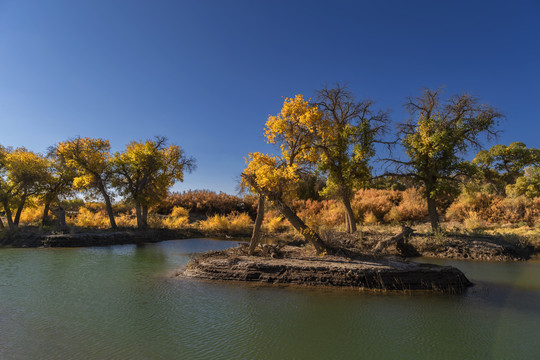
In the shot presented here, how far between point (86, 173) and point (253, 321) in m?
18.8

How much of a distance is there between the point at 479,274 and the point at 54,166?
24.3 metres

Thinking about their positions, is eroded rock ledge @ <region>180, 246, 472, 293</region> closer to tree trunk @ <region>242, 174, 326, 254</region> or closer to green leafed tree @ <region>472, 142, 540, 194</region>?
tree trunk @ <region>242, 174, 326, 254</region>

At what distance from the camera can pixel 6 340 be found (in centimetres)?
466

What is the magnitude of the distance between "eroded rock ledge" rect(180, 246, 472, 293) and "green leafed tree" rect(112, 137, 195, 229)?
44.6ft

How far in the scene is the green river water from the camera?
14.3 ft

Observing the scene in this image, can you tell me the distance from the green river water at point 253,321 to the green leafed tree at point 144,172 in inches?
489

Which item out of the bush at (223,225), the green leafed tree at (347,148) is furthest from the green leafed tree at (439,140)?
the bush at (223,225)

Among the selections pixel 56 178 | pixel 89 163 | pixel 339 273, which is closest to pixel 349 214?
pixel 339 273

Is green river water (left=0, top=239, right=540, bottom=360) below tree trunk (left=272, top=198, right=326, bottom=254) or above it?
below

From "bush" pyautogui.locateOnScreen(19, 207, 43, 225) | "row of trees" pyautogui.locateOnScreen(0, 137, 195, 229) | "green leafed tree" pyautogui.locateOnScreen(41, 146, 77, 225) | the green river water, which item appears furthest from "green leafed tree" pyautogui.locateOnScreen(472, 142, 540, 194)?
"bush" pyautogui.locateOnScreen(19, 207, 43, 225)

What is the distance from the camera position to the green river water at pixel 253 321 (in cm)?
437

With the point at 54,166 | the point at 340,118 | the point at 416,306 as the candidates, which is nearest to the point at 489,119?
the point at 340,118

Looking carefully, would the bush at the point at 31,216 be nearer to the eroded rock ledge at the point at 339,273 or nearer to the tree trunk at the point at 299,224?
the eroded rock ledge at the point at 339,273

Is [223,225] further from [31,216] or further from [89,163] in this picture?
[31,216]
